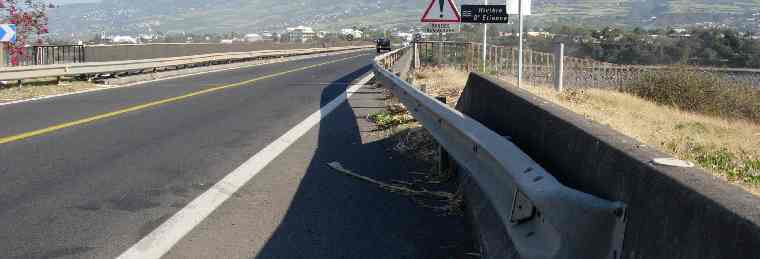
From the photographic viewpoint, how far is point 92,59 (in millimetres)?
32344

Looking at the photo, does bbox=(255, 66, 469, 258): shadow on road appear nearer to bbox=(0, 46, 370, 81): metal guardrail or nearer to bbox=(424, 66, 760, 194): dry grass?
bbox=(424, 66, 760, 194): dry grass

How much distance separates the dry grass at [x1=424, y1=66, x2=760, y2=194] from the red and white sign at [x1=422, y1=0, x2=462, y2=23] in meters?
1.51

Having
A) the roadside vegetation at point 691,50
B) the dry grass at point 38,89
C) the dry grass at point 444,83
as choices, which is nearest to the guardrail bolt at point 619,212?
the dry grass at point 444,83

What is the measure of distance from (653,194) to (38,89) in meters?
19.7

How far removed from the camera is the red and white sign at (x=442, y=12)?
63.9ft

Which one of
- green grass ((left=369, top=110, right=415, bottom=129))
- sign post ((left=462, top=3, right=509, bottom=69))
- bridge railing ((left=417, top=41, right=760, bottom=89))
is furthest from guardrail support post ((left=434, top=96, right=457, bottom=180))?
bridge railing ((left=417, top=41, right=760, bottom=89))

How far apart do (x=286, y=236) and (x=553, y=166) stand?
1.82 metres

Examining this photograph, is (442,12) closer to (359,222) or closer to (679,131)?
(679,131)

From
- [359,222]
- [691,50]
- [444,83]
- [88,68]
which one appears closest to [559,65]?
[444,83]

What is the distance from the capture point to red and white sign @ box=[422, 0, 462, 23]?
1948cm

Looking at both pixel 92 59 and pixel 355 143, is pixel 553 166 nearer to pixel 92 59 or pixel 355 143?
pixel 355 143

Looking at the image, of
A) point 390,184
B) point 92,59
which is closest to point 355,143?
point 390,184

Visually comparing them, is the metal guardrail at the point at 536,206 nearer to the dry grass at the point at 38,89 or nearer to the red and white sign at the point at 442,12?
the red and white sign at the point at 442,12

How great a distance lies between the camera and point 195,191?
23.4 feet
